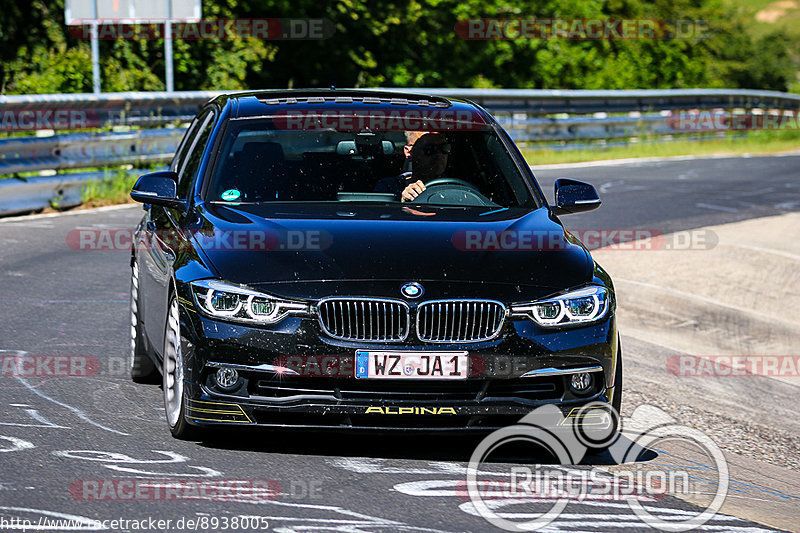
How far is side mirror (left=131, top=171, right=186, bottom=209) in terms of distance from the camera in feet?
21.8

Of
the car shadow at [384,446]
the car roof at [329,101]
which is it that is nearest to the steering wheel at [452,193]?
the car roof at [329,101]

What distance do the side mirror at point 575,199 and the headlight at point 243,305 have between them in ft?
6.86

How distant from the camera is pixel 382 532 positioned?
4621 millimetres

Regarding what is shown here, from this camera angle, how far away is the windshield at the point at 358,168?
265 inches

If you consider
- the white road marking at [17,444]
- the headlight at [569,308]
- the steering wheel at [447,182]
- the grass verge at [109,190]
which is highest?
the steering wheel at [447,182]

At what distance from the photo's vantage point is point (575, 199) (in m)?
7.06

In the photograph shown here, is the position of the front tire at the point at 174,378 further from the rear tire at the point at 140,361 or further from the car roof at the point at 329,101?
the car roof at the point at 329,101

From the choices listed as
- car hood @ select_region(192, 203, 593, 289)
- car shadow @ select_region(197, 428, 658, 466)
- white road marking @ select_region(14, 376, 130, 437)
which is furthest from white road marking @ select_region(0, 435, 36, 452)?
car hood @ select_region(192, 203, 593, 289)

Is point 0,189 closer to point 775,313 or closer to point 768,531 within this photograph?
point 775,313

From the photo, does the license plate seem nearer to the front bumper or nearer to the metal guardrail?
the front bumper

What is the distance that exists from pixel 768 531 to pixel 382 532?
1.44m

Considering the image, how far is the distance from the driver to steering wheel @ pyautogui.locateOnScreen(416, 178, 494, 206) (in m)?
0.05

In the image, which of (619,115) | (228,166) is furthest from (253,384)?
(619,115)

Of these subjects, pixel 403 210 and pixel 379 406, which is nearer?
pixel 379 406
